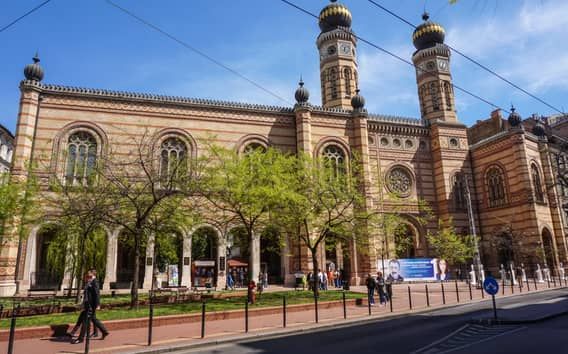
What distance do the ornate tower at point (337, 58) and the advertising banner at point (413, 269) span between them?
1472 cm

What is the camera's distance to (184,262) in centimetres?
2414

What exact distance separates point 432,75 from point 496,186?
480 inches

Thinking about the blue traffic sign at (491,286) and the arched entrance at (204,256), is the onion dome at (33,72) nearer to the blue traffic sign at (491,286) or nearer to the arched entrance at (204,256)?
the arched entrance at (204,256)

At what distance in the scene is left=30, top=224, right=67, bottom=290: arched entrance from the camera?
19891 millimetres

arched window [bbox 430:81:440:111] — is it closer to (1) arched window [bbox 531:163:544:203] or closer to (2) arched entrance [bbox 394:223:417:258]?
(1) arched window [bbox 531:163:544:203]

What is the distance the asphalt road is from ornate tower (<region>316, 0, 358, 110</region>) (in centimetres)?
2585

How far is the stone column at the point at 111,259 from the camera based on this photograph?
897 inches

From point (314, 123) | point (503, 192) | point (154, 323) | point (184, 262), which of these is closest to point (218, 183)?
point (154, 323)

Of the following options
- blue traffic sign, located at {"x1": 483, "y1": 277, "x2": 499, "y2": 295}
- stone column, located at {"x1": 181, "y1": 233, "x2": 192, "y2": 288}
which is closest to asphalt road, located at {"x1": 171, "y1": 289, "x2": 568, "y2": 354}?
blue traffic sign, located at {"x1": 483, "y1": 277, "x2": 499, "y2": 295}

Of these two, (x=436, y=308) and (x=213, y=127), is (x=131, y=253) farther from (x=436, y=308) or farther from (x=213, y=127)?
(x=436, y=308)

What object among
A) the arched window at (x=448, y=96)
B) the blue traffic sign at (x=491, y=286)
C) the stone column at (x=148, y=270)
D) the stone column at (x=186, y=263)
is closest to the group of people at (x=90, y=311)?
the blue traffic sign at (x=491, y=286)

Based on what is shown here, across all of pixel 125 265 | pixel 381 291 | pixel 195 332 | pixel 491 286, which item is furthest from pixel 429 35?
pixel 195 332

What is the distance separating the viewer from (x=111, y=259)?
76.4 ft

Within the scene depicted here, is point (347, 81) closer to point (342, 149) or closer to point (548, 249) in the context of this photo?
point (342, 149)
